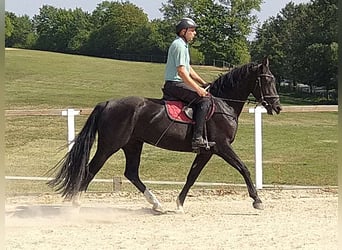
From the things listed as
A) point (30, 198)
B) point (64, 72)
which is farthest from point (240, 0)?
point (30, 198)

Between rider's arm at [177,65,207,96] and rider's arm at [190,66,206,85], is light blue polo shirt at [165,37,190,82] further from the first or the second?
rider's arm at [190,66,206,85]

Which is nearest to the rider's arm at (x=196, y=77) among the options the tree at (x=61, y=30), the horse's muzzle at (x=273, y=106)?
the horse's muzzle at (x=273, y=106)

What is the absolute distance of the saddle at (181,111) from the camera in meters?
6.32

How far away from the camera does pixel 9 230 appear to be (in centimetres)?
554

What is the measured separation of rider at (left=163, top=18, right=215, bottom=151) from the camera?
6.13m

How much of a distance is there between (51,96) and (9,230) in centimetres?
2837

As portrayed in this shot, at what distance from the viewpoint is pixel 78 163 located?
6.26m

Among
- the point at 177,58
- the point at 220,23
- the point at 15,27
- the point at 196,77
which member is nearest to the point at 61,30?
the point at 220,23

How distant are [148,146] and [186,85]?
10.5m

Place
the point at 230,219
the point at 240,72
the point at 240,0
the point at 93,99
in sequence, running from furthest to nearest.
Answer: the point at 240,0 < the point at 93,99 < the point at 240,72 < the point at 230,219

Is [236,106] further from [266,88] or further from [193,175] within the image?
[193,175]

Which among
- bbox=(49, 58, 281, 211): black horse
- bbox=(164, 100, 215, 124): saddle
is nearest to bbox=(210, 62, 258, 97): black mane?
bbox=(49, 58, 281, 211): black horse

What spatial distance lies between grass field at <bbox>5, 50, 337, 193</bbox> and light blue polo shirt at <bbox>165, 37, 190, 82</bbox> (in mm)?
1638

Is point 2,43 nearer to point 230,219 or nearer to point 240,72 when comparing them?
point 230,219
